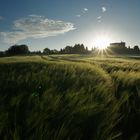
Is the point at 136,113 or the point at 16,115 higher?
the point at 16,115

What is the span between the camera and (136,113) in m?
3.08

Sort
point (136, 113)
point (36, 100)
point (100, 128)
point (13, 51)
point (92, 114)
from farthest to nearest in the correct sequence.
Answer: point (13, 51) < point (136, 113) < point (36, 100) < point (92, 114) < point (100, 128)

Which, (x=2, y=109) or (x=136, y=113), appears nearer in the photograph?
(x=2, y=109)

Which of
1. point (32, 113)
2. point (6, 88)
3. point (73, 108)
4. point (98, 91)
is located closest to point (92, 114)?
point (73, 108)

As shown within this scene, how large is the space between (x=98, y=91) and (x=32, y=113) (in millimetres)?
1416

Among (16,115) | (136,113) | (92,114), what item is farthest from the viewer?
(136,113)

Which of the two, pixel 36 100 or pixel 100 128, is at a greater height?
pixel 36 100

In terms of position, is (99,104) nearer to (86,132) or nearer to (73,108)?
(73,108)

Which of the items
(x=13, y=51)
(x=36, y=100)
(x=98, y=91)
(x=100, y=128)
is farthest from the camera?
(x=13, y=51)

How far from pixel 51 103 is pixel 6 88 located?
1.38 metres

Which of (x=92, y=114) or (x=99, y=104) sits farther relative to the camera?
(x=99, y=104)

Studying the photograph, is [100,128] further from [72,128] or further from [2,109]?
[2,109]

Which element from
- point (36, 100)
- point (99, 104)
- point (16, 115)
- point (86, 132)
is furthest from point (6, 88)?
point (86, 132)

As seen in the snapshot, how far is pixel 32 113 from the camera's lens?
7.61 ft
